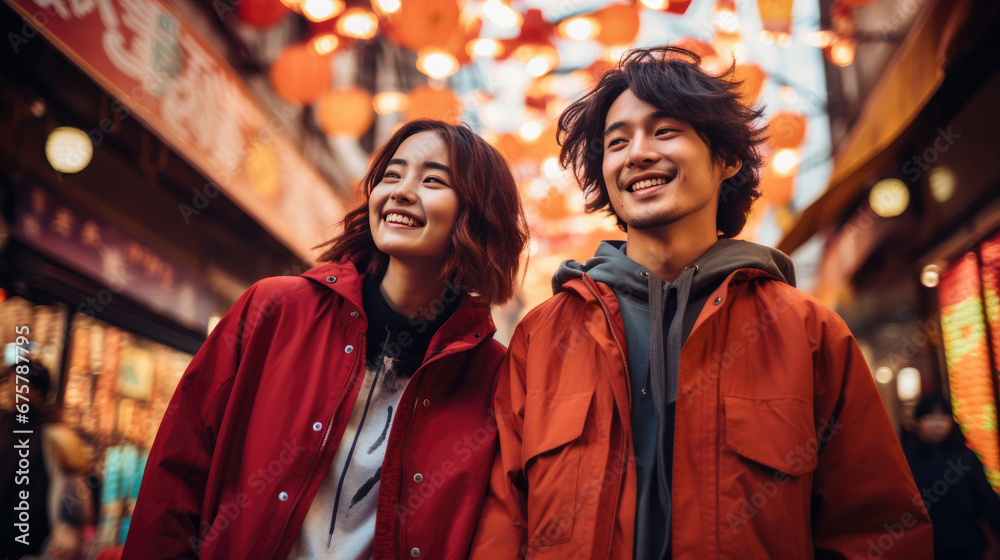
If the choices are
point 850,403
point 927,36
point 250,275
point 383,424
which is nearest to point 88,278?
point 250,275

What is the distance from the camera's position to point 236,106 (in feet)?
21.9

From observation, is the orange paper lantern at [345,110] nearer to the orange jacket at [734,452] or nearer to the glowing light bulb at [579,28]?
the glowing light bulb at [579,28]

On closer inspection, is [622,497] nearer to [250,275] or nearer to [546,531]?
[546,531]

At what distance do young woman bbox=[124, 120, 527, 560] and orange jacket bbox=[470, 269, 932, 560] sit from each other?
0.92ft

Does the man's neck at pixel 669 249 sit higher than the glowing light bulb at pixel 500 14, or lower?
lower

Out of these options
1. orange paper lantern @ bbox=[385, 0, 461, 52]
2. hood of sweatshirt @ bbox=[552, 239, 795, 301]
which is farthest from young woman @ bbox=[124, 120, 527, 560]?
orange paper lantern @ bbox=[385, 0, 461, 52]

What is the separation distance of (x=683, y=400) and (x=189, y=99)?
525 cm

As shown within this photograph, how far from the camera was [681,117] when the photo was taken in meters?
2.54

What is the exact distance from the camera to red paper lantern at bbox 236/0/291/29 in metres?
5.93

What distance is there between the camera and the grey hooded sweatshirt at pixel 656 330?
2.06m

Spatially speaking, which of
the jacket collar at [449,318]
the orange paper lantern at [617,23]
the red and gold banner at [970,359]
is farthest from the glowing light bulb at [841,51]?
the jacket collar at [449,318]

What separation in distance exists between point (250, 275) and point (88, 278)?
10.6 feet

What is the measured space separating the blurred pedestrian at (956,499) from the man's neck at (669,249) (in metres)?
3.49

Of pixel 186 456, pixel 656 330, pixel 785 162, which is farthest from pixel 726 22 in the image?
pixel 186 456
